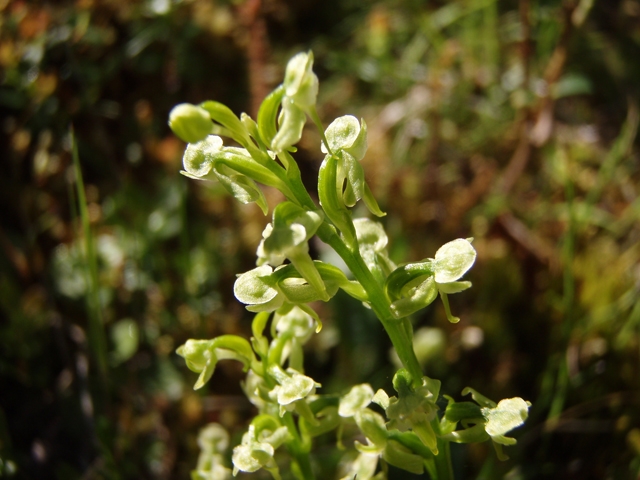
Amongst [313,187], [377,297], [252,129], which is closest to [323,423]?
[377,297]

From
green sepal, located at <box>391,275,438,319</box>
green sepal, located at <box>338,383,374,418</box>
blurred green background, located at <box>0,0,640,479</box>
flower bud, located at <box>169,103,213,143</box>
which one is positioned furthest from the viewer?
blurred green background, located at <box>0,0,640,479</box>

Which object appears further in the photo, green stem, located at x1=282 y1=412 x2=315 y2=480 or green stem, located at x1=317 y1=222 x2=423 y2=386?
green stem, located at x1=282 y1=412 x2=315 y2=480

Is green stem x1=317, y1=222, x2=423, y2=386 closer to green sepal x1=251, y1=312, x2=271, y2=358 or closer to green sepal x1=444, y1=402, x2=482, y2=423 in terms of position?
green sepal x1=444, y1=402, x2=482, y2=423

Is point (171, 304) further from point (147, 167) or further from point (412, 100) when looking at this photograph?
point (412, 100)

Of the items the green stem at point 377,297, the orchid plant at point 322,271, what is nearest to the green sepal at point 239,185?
the orchid plant at point 322,271

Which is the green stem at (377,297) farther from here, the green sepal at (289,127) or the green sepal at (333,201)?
the green sepal at (289,127)

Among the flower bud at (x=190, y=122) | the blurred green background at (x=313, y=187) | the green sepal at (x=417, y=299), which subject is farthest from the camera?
the blurred green background at (x=313, y=187)

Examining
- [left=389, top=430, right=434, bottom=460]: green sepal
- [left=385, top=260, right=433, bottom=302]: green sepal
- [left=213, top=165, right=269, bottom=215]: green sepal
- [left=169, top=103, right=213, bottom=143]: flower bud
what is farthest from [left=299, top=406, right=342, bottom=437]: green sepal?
[left=169, top=103, right=213, bottom=143]: flower bud
